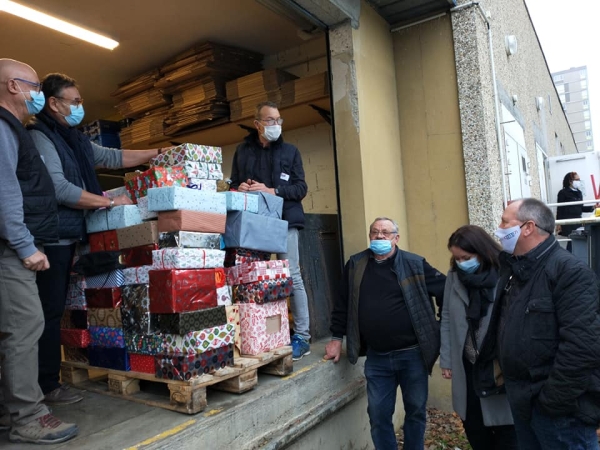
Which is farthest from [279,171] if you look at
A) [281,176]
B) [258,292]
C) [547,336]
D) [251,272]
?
[547,336]

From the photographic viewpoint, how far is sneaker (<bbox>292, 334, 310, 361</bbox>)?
365 centimetres

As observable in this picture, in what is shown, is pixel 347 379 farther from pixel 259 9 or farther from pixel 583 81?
pixel 583 81

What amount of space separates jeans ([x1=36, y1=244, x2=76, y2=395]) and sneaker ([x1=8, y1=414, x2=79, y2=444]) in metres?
0.54

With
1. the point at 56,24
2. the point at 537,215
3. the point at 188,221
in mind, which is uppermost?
the point at 56,24

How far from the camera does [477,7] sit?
5074mm

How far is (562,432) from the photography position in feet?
7.00

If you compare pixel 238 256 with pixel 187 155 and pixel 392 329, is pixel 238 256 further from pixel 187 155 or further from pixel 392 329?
pixel 392 329

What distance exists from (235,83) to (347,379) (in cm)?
373

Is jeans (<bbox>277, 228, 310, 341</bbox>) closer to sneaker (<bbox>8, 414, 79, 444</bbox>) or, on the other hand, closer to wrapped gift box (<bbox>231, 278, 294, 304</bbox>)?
wrapped gift box (<bbox>231, 278, 294, 304</bbox>)

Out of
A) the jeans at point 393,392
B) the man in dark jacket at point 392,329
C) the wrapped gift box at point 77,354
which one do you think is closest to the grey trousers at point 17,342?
the wrapped gift box at point 77,354

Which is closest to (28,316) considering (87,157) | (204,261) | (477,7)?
(204,261)

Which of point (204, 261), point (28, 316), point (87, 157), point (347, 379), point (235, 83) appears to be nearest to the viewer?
point (28, 316)

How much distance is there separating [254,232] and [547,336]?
6.29 feet

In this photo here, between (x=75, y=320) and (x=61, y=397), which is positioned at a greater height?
(x=75, y=320)
